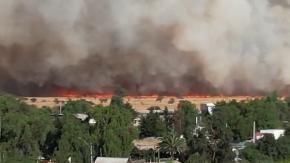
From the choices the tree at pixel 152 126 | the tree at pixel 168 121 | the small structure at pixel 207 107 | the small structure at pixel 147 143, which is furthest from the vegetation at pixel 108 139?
the small structure at pixel 207 107

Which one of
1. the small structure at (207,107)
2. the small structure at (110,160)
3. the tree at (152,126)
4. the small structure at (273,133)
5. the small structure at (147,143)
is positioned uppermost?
the small structure at (207,107)

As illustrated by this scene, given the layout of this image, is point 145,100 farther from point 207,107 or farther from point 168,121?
point 168,121

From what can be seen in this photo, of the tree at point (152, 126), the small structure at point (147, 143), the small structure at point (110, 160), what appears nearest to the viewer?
the small structure at point (110, 160)

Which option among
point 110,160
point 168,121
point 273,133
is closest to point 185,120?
point 168,121

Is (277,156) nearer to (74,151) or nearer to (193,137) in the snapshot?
(193,137)

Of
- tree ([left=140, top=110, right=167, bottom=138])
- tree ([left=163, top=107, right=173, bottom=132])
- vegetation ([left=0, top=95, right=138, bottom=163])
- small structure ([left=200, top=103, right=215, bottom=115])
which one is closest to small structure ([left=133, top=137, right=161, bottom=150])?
tree ([left=140, top=110, right=167, bottom=138])

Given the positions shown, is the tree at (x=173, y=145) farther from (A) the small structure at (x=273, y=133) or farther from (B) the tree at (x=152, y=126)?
(B) the tree at (x=152, y=126)

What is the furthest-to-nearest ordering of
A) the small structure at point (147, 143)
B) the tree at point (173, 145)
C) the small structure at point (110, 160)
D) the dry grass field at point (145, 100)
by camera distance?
the dry grass field at point (145, 100) < the small structure at point (147, 143) < the tree at point (173, 145) < the small structure at point (110, 160)

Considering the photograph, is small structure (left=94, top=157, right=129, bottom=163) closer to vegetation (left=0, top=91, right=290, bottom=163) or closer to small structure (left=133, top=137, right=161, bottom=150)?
vegetation (left=0, top=91, right=290, bottom=163)
